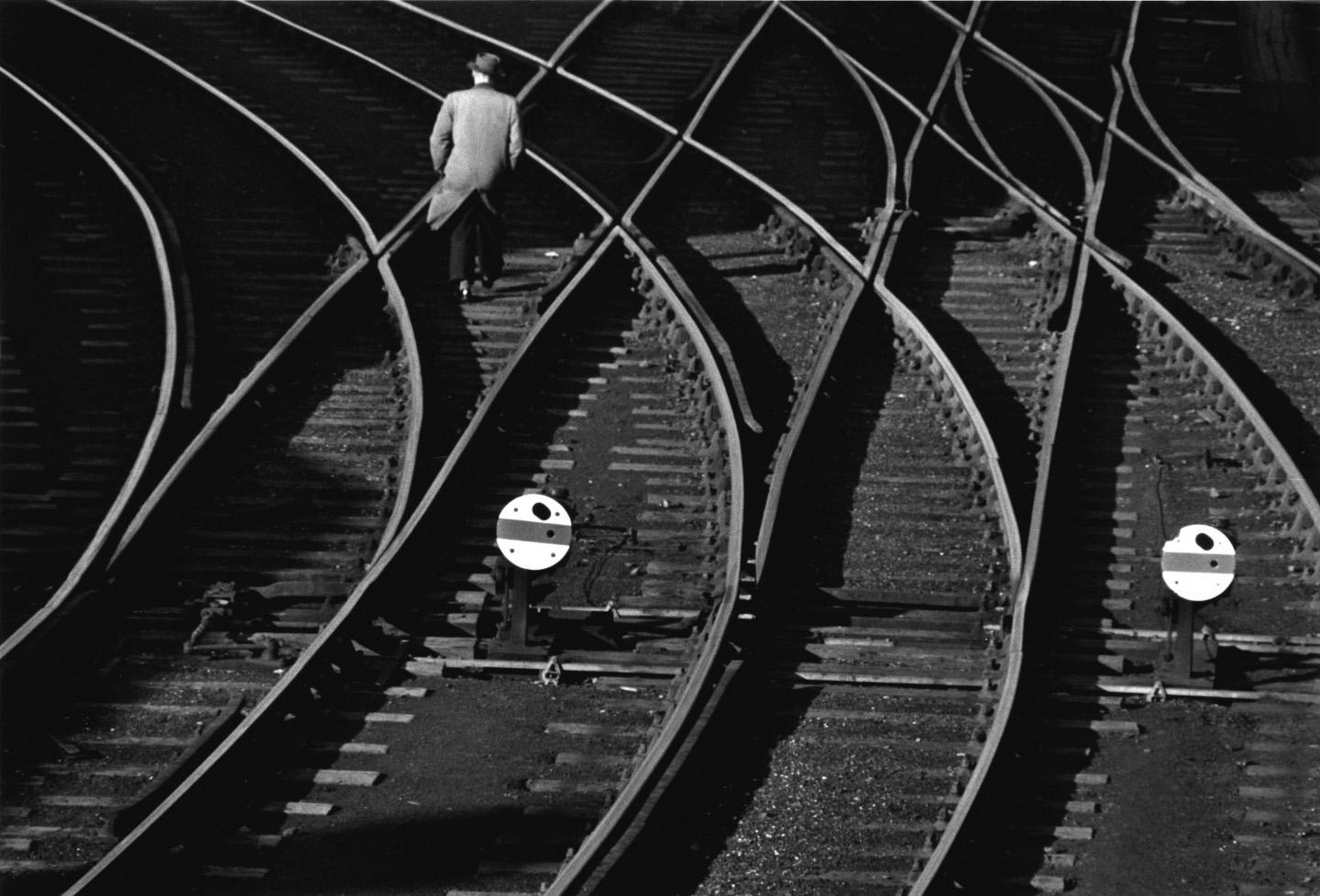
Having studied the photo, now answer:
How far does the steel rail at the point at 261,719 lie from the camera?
678cm

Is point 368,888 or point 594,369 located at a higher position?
point 594,369

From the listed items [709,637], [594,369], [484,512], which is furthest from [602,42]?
[709,637]

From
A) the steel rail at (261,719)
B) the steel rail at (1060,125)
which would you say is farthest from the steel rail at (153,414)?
the steel rail at (1060,125)

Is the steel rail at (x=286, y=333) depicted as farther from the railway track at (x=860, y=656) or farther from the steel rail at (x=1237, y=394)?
the steel rail at (x=1237, y=394)

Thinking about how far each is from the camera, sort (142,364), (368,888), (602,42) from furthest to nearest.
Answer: (602,42)
(142,364)
(368,888)

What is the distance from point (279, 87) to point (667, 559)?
7596 millimetres

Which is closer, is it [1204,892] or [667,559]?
[1204,892]

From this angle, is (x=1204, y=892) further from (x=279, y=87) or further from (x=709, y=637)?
(x=279, y=87)

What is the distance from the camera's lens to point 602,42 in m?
16.8

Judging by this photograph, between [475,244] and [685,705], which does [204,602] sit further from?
[475,244]

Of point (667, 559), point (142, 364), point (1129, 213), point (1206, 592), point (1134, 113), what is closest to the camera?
point (1206, 592)

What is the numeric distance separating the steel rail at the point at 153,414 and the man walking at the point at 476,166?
163cm

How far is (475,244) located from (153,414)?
2288mm

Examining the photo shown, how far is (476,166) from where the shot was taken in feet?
37.9
